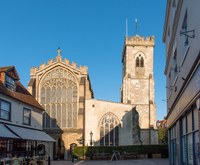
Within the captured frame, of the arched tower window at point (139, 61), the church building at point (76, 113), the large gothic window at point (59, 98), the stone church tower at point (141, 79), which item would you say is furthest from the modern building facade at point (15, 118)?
the arched tower window at point (139, 61)

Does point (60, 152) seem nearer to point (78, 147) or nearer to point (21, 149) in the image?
point (78, 147)

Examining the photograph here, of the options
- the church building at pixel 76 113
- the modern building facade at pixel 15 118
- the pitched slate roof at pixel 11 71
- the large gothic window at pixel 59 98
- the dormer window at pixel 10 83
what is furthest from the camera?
the large gothic window at pixel 59 98

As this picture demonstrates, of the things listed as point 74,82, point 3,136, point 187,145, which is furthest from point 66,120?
point 187,145

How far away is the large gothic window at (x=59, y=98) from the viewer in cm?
5078

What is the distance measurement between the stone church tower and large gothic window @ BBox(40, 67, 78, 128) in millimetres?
10709

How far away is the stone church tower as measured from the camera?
55.9m

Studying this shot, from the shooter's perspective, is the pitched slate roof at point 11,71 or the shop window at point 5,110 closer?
the shop window at point 5,110

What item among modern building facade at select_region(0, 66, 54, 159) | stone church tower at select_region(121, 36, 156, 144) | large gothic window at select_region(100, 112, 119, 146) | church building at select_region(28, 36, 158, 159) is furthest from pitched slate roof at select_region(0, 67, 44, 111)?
stone church tower at select_region(121, 36, 156, 144)

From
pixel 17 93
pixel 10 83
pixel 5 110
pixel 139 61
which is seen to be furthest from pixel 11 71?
pixel 139 61

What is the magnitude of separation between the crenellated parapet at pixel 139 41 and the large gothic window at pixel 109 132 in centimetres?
1493

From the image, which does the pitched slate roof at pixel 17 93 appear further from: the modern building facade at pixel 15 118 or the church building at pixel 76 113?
the church building at pixel 76 113

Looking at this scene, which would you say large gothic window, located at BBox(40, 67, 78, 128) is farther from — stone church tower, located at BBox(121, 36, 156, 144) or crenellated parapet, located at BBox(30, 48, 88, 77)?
stone church tower, located at BBox(121, 36, 156, 144)

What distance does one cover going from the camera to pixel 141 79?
192ft

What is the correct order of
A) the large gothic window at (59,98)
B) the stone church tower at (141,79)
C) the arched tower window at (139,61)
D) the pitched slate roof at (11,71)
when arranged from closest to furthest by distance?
the pitched slate roof at (11,71) → the large gothic window at (59,98) → the stone church tower at (141,79) → the arched tower window at (139,61)
